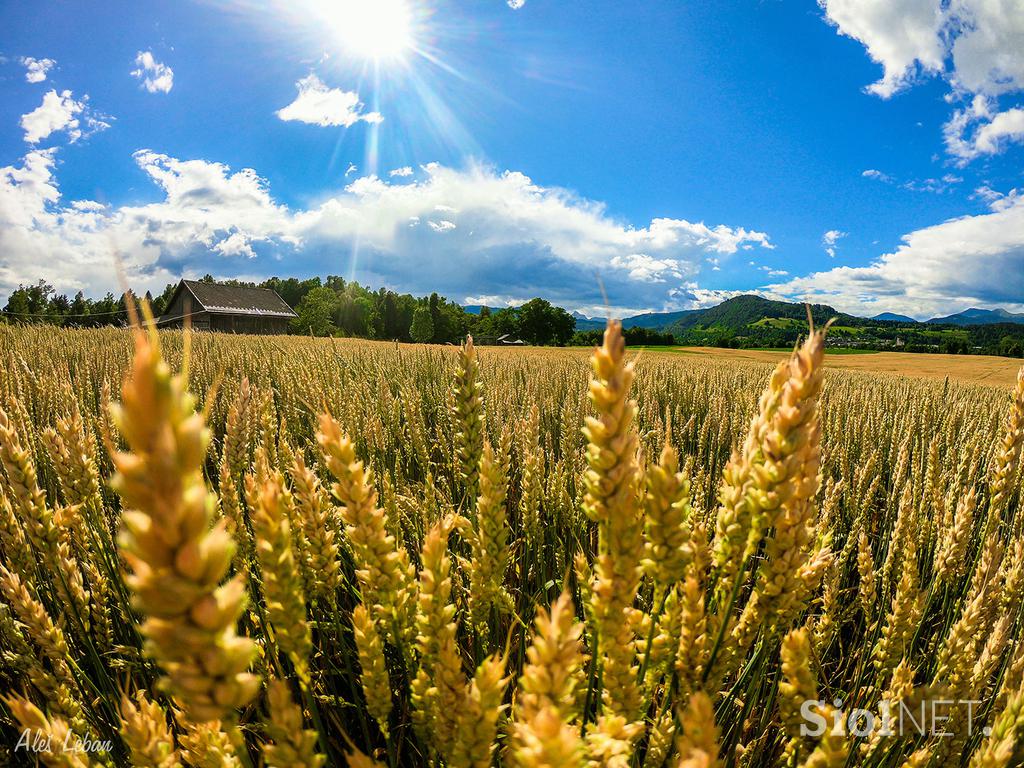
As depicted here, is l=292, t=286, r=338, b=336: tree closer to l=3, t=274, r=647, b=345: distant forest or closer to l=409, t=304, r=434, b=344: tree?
l=3, t=274, r=647, b=345: distant forest

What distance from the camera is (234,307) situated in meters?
46.9

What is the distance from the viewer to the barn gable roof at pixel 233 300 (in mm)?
44156

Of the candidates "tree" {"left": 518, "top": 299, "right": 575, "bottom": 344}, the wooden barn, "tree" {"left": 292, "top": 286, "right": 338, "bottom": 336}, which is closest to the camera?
the wooden barn

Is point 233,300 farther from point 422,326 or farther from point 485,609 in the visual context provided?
point 485,609

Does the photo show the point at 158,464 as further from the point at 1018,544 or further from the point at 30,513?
the point at 1018,544

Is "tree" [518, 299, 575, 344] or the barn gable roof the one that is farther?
"tree" [518, 299, 575, 344]

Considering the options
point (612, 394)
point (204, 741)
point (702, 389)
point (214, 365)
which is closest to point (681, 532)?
point (612, 394)

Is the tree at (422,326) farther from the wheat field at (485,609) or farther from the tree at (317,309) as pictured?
the wheat field at (485,609)

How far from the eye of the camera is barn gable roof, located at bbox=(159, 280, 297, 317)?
44.2 metres

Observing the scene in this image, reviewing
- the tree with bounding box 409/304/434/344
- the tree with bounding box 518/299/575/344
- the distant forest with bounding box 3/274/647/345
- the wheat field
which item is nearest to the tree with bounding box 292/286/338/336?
the distant forest with bounding box 3/274/647/345

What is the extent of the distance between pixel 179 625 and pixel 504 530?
0.83 meters

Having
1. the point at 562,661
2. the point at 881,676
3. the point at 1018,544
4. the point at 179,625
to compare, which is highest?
the point at 179,625

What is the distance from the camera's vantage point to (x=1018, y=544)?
151 cm

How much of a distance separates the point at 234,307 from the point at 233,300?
1808 millimetres
